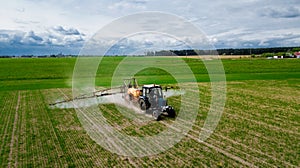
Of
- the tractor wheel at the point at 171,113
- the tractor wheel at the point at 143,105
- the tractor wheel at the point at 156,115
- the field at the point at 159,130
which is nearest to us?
the field at the point at 159,130

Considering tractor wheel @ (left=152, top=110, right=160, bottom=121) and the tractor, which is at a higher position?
the tractor

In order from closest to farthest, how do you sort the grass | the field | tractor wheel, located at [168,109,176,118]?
1. the field
2. tractor wheel, located at [168,109,176,118]
3. the grass

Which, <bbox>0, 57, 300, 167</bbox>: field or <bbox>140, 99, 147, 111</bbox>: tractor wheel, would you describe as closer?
<bbox>0, 57, 300, 167</bbox>: field

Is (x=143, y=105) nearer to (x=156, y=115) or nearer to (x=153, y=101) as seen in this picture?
(x=153, y=101)

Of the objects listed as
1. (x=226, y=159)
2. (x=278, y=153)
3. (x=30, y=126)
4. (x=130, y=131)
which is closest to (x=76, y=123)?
(x=30, y=126)

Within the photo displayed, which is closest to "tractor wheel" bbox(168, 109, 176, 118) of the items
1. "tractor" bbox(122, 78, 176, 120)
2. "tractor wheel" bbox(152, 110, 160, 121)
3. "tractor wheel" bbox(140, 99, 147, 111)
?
"tractor" bbox(122, 78, 176, 120)

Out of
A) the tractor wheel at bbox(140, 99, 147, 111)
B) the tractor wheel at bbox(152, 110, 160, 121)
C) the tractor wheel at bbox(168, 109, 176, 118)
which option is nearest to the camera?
the tractor wheel at bbox(152, 110, 160, 121)

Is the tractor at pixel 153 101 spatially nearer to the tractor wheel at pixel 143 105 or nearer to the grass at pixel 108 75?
the tractor wheel at pixel 143 105

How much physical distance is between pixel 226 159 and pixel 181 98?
Answer: 13.1 meters

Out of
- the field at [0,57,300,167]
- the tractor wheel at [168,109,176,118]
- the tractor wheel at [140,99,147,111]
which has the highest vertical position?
the tractor wheel at [140,99,147,111]

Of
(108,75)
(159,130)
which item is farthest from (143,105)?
(108,75)

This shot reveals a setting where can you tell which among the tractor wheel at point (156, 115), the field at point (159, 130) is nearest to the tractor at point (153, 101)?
the tractor wheel at point (156, 115)

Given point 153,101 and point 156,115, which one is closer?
point 156,115

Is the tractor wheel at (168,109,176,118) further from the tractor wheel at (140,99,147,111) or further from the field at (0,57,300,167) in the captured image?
the tractor wheel at (140,99,147,111)
